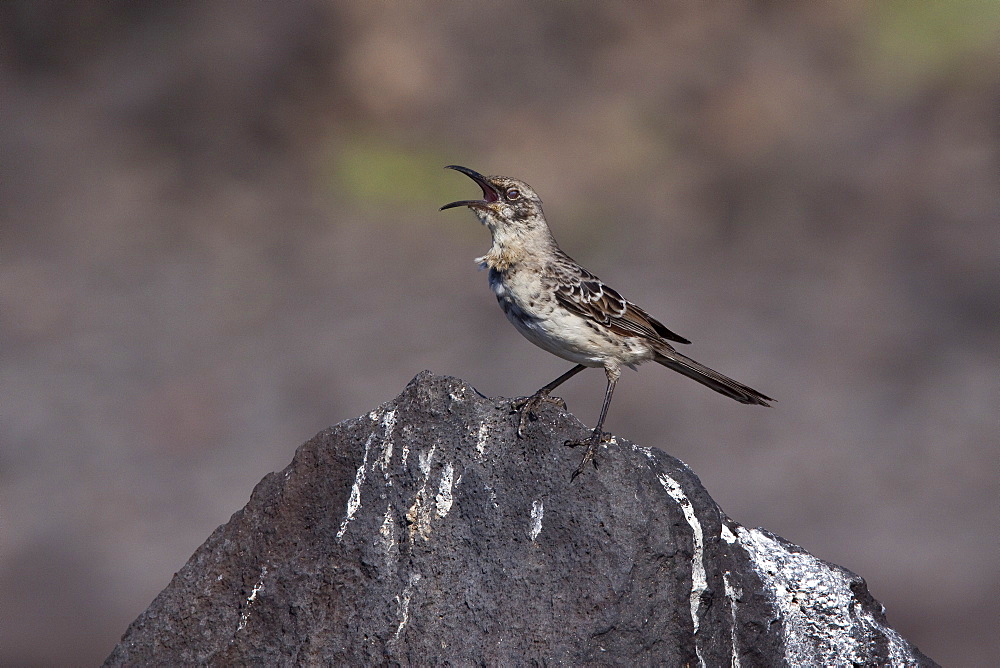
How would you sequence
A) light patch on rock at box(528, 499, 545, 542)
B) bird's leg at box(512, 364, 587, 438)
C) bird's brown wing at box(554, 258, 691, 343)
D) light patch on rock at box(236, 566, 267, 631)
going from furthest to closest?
1. bird's brown wing at box(554, 258, 691, 343)
2. bird's leg at box(512, 364, 587, 438)
3. light patch on rock at box(236, 566, 267, 631)
4. light patch on rock at box(528, 499, 545, 542)

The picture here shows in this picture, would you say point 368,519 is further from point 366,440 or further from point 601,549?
point 601,549

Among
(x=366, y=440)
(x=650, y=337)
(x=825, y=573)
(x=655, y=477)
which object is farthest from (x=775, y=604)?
(x=366, y=440)

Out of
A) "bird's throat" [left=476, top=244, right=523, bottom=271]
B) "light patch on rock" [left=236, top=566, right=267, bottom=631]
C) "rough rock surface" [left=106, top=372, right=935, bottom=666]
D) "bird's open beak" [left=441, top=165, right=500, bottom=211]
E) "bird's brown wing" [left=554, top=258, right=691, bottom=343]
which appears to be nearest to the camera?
"rough rock surface" [left=106, top=372, right=935, bottom=666]

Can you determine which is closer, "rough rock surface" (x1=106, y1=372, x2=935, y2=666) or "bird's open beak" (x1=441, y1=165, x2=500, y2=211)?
"rough rock surface" (x1=106, y1=372, x2=935, y2=666)

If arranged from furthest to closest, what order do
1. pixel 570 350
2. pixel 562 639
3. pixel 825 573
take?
pixel 570 350 < pixel 825 573 < pixel 562 639

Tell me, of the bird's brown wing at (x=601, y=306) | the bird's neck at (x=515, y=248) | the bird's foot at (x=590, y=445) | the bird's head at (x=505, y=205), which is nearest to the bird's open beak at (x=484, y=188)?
the bird's head at (x=505, y=205)

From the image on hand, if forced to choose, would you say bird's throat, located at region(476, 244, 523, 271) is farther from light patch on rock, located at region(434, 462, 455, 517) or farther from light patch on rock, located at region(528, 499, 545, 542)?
light patch on rock, located at region(528, 499, 545, 542)

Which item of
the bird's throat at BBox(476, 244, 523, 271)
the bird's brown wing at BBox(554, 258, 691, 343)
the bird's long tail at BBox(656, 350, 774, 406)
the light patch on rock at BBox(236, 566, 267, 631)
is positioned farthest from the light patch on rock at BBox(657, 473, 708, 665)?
the light patch on rock at BBox(236, 566, 267, 631)

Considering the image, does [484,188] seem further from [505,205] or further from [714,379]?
[714,379]
